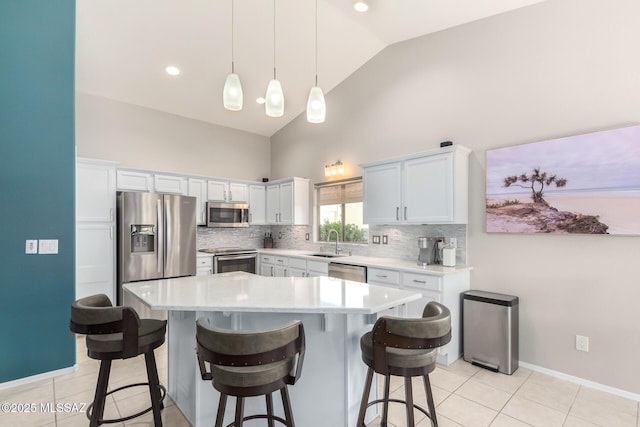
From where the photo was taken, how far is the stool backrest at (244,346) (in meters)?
1.44

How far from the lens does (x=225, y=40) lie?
4.00m

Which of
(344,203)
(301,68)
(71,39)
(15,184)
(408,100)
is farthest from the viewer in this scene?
(344,203)

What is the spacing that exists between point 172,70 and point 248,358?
4.24m

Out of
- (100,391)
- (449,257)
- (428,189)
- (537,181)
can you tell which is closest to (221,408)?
(100,391)

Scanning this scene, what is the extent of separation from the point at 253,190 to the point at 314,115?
364 centimetres

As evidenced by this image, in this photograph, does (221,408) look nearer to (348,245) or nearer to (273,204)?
(348,245)

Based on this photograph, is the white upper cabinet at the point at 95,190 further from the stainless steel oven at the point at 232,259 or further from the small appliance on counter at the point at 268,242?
the small appliance on counter at the point at 268,242

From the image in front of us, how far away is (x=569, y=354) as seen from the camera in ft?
9.64

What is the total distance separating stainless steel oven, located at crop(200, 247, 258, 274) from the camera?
5.11m

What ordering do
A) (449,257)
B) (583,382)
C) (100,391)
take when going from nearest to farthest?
(100,391), (583,382), (449,257)

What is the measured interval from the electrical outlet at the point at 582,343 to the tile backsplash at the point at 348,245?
3.86 feet

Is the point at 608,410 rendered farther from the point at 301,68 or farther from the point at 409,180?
the point at 301,68

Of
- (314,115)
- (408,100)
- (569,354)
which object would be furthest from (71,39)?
(569,354)

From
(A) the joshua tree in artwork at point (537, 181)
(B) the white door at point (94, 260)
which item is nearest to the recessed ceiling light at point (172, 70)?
(B) the white door at point (94, 260)
